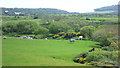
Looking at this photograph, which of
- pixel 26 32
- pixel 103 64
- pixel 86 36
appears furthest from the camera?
pixel 26 32

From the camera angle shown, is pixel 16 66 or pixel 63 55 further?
pixel 63 55

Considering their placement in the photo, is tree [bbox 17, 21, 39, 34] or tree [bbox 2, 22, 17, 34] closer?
tree [bbox 17, 21, 39, 34]

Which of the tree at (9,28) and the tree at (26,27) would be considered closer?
the tree at (26,27)

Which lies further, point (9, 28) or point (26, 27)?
point (9, 28)

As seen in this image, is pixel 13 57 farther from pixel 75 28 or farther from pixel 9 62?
pixel 75 28

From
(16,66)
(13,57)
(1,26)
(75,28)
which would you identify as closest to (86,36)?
(75,28)

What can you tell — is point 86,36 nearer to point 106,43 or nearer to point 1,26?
point 106,43

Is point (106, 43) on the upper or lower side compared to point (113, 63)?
lower

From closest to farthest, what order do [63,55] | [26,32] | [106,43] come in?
[63,55], [106,43], [26,32]

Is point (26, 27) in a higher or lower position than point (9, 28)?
higher
